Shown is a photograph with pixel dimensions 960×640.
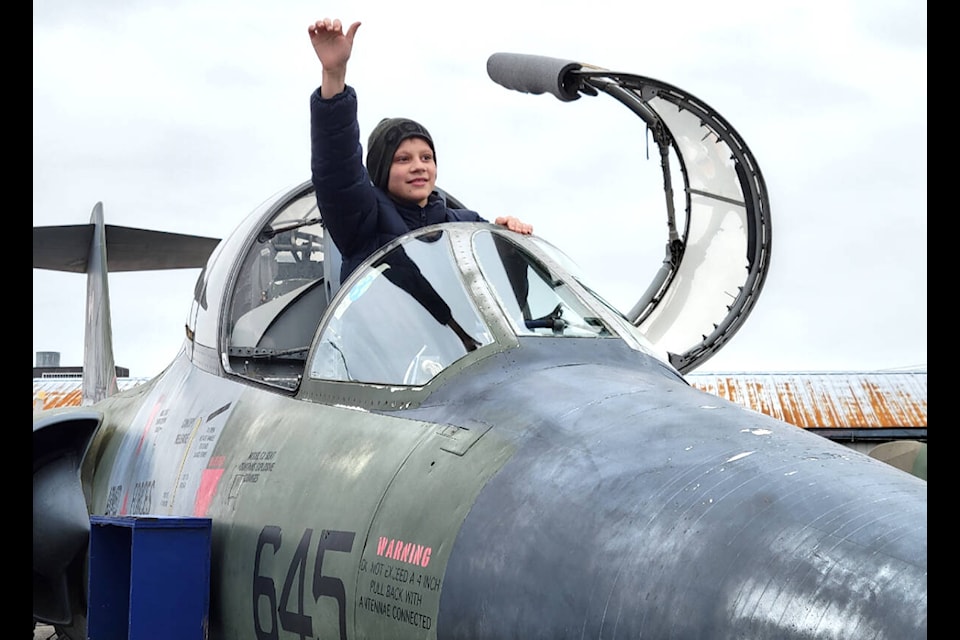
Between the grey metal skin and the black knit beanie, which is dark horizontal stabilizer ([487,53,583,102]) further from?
the grey metal skin

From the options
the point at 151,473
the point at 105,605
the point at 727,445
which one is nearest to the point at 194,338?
the point at 151,473

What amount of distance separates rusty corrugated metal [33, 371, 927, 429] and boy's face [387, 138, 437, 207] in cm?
2458

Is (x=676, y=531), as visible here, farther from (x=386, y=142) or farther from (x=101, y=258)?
(x=101, y=258)

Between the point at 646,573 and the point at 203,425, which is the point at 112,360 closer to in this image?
the point at 203,425

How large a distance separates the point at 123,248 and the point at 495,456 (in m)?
9.41

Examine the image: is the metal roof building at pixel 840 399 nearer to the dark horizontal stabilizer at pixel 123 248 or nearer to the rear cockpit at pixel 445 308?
the dark horizontal stabilizer at pixel 123 248

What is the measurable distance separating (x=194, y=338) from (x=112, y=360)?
4742 mm

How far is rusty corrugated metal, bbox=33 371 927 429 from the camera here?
96.7 ft

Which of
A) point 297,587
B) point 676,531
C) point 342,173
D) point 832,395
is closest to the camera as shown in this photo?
point 676,531

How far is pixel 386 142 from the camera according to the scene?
5.88m

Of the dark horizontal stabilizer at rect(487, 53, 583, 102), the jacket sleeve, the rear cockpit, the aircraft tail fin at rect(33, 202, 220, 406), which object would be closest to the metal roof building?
the aircraft tail fin at rect(33, 202, 220, 406)

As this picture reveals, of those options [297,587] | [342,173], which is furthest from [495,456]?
[342,173]

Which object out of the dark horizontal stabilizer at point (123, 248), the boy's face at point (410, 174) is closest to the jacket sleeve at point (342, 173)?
the boy's face at point (410, 174)

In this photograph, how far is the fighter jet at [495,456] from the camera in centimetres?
286
